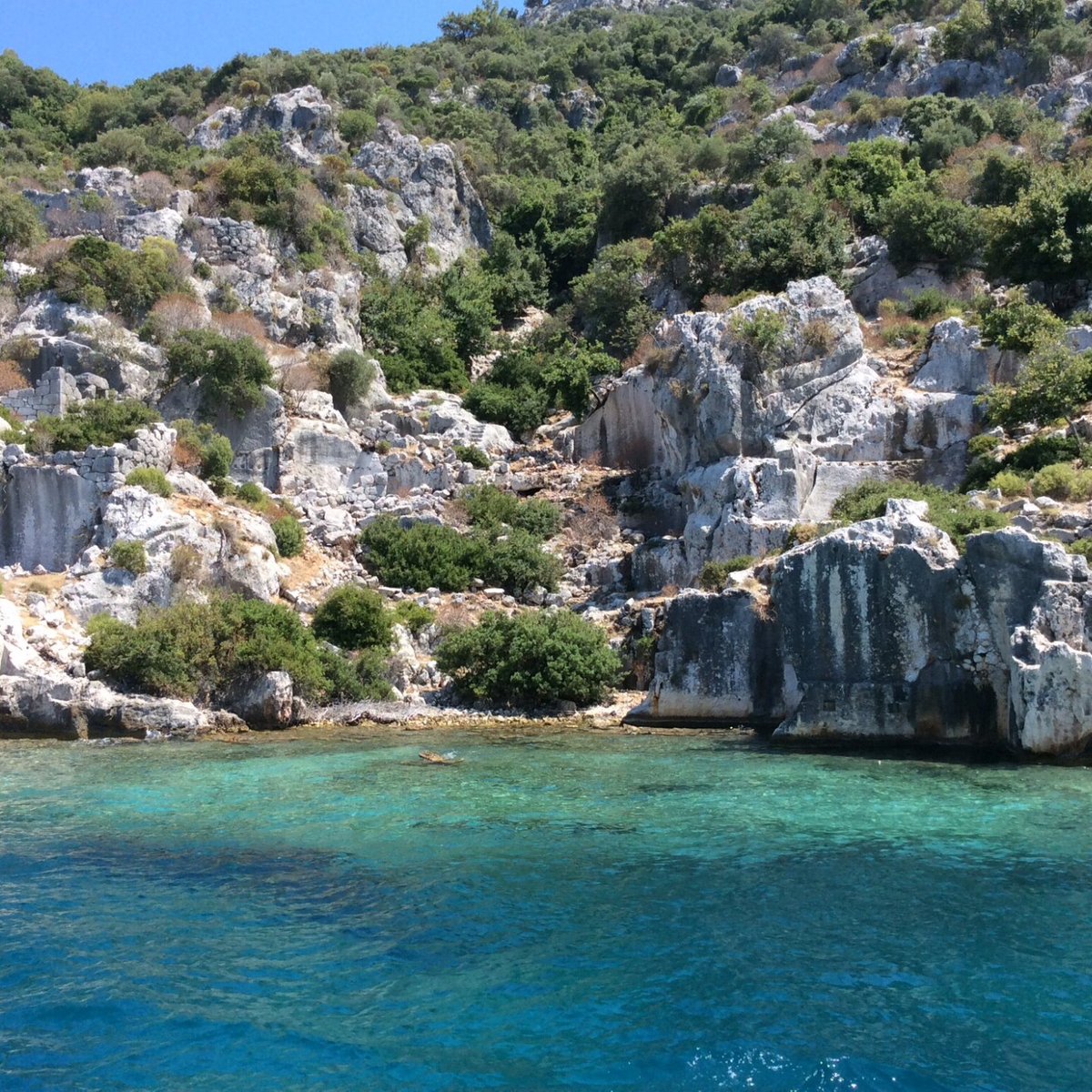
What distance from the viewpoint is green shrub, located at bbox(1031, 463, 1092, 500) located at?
19062 mm

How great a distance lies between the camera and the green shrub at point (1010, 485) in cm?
2016

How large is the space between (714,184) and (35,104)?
34.8 meters

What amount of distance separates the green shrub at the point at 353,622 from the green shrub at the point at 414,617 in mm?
750

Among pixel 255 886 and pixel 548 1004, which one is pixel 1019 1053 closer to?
pixel 548 1004

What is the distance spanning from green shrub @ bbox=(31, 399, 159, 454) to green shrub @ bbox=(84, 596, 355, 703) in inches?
235

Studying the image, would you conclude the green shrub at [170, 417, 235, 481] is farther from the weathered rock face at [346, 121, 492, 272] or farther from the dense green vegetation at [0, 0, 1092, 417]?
the weathered rock face at [346, 121, 492, 272]

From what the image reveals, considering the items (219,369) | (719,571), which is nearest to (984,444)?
(719,571)

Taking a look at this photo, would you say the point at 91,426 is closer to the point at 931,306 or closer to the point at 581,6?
the point at 931,306

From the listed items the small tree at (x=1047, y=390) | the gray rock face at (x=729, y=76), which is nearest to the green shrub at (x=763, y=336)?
the small tree at (x=1047, y=390)

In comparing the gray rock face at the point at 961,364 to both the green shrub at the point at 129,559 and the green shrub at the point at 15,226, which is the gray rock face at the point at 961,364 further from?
the green shrub at the point at 15,226

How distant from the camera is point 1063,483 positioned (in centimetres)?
1936

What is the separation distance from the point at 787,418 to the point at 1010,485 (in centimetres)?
709

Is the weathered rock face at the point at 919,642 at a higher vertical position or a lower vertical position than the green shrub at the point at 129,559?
lower

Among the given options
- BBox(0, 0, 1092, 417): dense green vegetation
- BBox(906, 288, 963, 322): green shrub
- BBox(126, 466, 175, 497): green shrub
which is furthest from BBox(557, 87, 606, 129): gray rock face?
BBox(126, 466, 175, 497): green shrub
